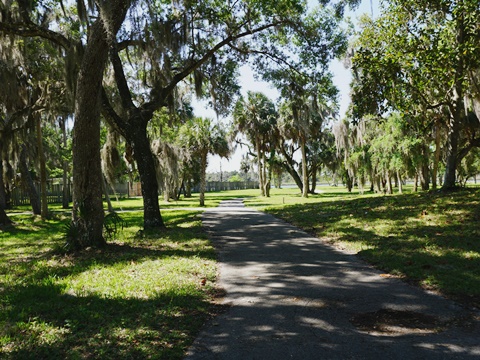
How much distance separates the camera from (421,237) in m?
8.09

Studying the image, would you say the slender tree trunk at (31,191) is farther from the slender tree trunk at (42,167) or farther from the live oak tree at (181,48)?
the live oak tree at (181,48)

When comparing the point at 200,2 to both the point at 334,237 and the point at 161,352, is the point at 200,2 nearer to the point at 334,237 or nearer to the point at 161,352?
the point at 334,237

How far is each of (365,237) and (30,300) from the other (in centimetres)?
691

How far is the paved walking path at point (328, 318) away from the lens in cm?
335

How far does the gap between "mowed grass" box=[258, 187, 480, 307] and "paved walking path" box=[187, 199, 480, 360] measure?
461 millimetres

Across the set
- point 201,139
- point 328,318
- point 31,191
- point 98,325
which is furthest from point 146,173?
point 201,139

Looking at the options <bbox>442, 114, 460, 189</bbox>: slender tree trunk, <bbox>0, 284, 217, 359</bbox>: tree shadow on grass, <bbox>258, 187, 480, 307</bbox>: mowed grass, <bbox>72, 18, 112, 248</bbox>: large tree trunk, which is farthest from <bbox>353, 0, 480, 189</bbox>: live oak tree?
<bbox>0, 284, 217, 359</bbox>: tree shadow on grass

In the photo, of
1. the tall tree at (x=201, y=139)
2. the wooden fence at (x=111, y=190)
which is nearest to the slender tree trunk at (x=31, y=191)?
the wooden fence at (x=111, y=190)

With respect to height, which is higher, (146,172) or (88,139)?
(88,139)

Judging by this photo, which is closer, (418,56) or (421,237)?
(421,237)

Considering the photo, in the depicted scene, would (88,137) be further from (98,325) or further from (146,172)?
(98,325)

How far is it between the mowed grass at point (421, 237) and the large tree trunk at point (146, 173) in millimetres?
4806

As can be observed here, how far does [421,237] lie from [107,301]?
654 centimetres

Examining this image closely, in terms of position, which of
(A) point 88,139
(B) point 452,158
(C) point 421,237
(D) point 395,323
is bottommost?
(D) point 395,323
